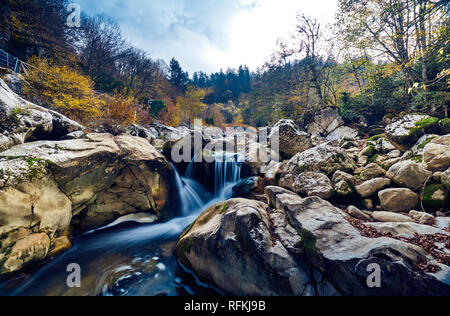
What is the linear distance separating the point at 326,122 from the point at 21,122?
52.7 feet

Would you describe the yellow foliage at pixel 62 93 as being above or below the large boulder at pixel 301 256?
above

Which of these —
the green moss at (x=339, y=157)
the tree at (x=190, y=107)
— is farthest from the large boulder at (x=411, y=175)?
the tree at (x=190, y=107)

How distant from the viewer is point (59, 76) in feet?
30.8

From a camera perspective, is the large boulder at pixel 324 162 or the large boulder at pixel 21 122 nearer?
the large boulder at pixel 21 122

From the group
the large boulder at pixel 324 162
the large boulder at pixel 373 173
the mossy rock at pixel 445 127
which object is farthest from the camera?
the large boulder at pixel 324 162

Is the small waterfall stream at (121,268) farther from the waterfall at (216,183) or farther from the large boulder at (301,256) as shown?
the waterfall at (216,183)

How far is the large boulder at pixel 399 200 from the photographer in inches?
154

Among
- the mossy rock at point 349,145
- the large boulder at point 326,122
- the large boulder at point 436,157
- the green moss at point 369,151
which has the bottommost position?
the large boulder at point 436,157

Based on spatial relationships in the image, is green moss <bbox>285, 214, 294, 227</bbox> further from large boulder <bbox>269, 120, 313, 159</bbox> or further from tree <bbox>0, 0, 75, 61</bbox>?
tree <bbox>0, 0, 75, 61</bbox>

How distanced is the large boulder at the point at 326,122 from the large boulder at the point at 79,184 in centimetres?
1215

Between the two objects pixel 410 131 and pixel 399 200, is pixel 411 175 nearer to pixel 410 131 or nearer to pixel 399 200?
pixel 399 200
